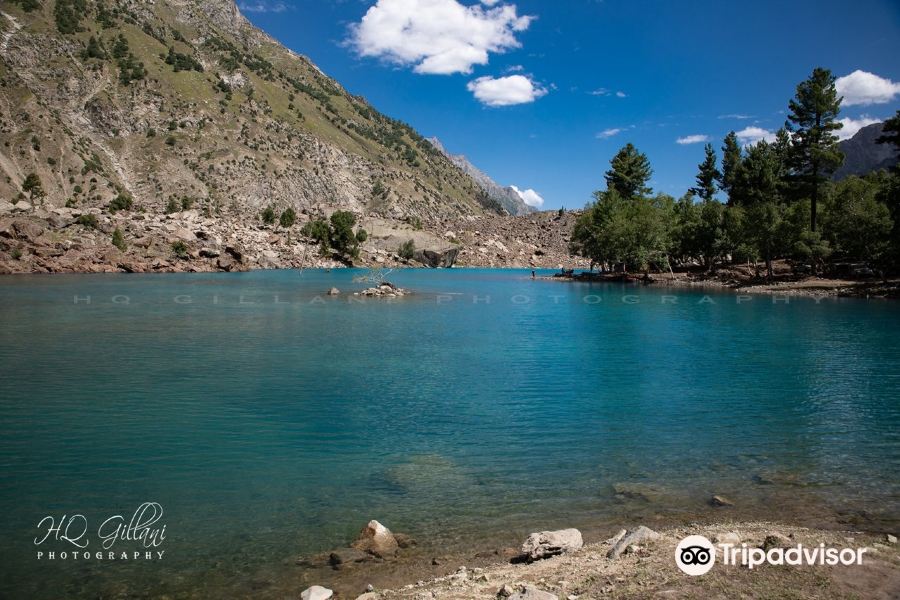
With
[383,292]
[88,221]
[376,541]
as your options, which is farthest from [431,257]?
[376,541]

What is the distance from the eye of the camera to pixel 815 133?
268 feet

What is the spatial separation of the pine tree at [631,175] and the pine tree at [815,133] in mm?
51196

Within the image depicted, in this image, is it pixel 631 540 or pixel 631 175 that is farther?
pixel 631 175

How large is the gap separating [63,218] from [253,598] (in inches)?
5624

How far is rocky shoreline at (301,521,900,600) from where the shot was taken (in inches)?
323

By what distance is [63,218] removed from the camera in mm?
124125

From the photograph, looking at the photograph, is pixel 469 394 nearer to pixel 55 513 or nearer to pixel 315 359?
pixel 315 359

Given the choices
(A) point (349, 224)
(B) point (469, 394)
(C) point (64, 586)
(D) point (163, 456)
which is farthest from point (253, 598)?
(A) point (349, 224)

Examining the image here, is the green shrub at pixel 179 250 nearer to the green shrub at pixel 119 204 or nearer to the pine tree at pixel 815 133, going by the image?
the green shrub at pixel 119 204

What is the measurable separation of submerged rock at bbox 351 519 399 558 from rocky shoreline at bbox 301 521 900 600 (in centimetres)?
3

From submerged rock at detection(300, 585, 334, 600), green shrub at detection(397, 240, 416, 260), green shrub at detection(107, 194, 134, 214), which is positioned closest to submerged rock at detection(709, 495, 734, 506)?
submerged rock at detection(300, 585, 334, 600)

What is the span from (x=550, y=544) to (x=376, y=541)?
3.67m

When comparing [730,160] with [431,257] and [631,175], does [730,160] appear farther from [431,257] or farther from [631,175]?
[431,257]

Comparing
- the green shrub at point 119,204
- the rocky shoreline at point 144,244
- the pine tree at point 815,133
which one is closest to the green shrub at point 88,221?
the rocky shoreline at point 144,244
